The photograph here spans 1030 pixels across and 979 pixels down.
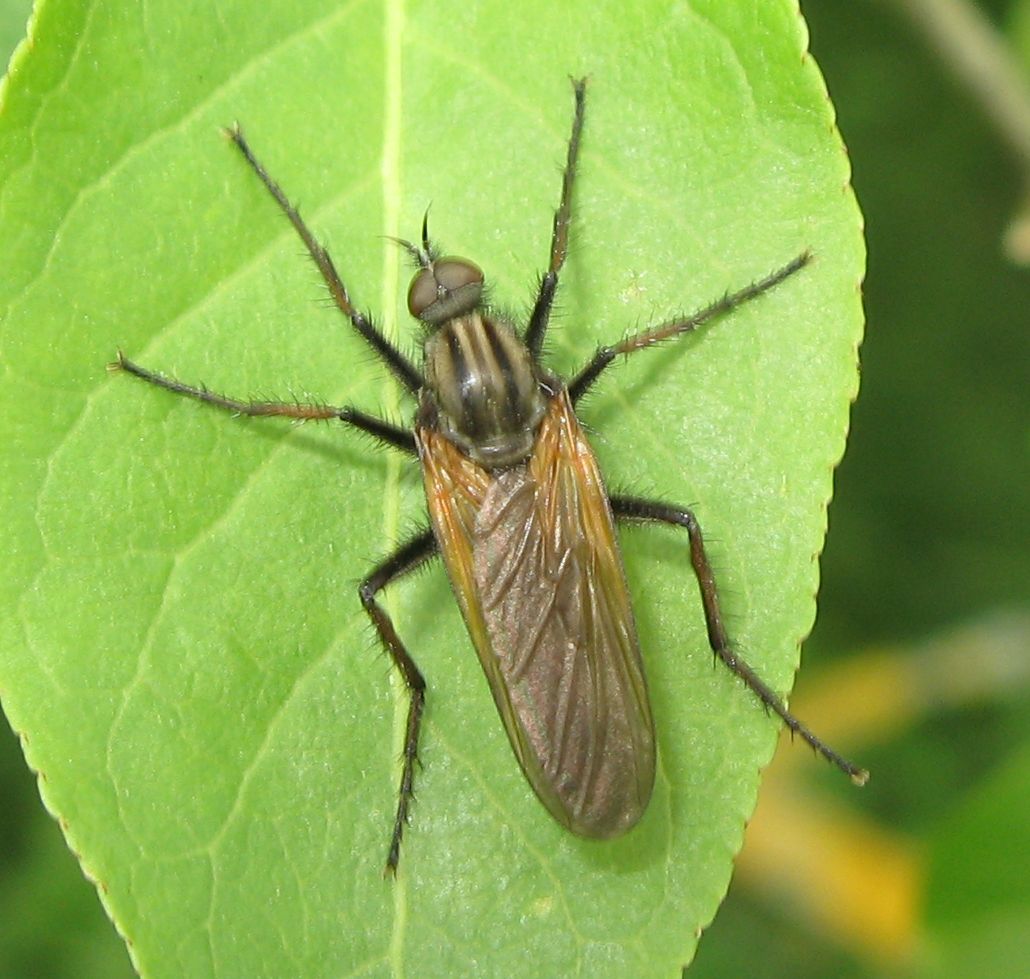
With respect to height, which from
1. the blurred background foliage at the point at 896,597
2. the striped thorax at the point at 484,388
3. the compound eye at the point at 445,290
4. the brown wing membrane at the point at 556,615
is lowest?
the blurred background foliage at the point at 896,597

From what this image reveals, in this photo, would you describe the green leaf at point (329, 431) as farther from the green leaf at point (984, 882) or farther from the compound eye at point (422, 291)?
the green leaf at point (984, 882)

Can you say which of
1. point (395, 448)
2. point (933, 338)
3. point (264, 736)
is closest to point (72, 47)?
point (395, 448)

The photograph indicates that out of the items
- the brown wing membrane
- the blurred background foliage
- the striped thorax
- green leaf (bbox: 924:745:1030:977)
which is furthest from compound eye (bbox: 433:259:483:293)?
green leaf (bbox: 924:745:1030:977)

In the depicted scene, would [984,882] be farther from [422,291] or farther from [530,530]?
[422,291]

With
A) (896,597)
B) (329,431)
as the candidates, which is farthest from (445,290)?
(896,597)

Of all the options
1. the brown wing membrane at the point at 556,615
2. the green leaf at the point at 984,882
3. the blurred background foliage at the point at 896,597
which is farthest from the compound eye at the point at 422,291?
the green leaf at the point at 984,882

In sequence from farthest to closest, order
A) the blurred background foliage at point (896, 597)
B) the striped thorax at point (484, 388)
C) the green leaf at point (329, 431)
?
the blurred background foliage at point (896, 597) → the striped thorax at point (484, 388) → the green leaf at point (329, 431)
